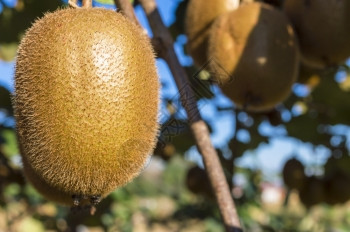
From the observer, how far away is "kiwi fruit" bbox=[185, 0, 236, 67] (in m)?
1.54

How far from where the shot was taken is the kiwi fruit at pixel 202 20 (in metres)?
1.54

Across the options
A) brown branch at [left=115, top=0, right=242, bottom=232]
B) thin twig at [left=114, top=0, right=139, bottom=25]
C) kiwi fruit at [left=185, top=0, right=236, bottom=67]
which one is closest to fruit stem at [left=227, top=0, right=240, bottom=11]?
kiwi fruit at [left=185, top=0, right=236, bottom=67]

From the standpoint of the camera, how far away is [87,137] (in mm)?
828

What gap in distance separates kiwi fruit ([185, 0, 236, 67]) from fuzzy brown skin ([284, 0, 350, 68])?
19cm

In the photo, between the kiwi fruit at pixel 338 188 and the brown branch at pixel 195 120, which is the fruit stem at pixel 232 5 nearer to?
the brown branch at pixel 195 120

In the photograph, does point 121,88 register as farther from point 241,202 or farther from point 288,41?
point 241,202

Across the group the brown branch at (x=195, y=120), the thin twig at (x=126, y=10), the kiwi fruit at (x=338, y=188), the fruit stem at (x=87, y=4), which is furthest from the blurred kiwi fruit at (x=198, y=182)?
the fruit stem at (x=87, y=4)

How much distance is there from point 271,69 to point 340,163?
1.42 meters

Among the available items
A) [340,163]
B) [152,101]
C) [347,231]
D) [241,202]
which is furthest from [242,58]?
[347,231]

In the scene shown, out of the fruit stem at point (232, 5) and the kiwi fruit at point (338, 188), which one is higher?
the fruit stem at point (232, 5)

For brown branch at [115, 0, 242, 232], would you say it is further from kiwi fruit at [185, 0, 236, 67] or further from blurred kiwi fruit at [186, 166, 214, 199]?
blurred kiwi fruit at [186, 166, 214, 199]

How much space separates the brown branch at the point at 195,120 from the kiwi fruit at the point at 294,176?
1.45 m

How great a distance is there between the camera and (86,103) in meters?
0.83

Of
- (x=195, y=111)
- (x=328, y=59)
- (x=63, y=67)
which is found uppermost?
(x=63, y=67)
